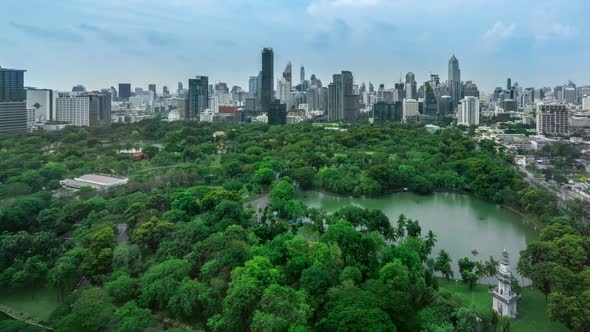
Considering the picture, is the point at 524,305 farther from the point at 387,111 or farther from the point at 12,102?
the point at 387,111

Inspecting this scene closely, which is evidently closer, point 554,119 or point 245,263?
point 245,263

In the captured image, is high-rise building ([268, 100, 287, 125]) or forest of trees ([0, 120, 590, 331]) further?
high-rise building ([268, 100, 287, 125])

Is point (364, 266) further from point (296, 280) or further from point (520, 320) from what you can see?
point (520, 320)

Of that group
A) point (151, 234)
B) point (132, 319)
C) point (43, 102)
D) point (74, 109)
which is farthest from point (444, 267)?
point (43, 102)

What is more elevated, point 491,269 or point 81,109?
point 81,109

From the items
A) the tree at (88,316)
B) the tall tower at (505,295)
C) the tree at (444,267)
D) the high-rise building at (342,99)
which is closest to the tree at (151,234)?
the tree at (88,316)

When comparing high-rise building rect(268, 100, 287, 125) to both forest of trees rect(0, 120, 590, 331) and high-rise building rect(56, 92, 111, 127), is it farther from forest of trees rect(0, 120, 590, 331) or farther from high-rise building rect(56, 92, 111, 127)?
forest of trees rect(0, 120, 590, 331)

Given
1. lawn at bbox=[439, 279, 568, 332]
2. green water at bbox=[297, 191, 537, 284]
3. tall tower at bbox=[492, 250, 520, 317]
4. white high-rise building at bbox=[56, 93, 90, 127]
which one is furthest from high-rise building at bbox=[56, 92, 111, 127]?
tall tower at bbox=[492, 250, 520, 317]
